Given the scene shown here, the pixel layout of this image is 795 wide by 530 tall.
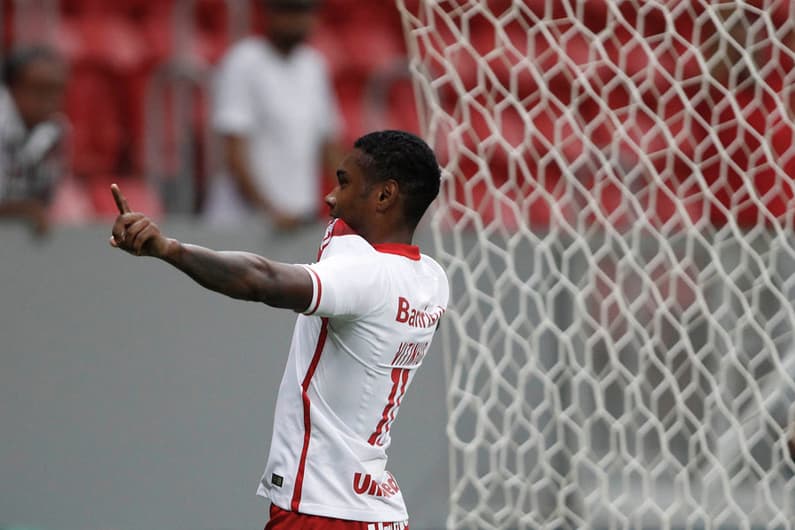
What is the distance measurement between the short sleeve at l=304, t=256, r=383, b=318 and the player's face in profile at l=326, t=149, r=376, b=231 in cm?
12

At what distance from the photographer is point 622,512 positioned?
4312 millimetres

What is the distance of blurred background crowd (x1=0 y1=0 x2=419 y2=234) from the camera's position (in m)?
4.45

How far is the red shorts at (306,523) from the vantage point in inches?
105

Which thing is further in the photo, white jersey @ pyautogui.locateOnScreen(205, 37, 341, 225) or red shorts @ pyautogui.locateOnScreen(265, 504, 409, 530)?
white jersey @ pyautogui.locateOnScreen(205, 37, 341, 225)

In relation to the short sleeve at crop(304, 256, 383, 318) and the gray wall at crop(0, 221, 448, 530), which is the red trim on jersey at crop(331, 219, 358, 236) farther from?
the gray wall at crop(0, 221, 448, 530)

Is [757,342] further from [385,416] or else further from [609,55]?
[385,416]

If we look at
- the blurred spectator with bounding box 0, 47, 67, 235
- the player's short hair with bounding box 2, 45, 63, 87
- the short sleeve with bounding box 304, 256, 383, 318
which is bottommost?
the short sleeve with bounding box 304, 256, 383, 318

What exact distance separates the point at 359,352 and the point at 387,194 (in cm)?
34

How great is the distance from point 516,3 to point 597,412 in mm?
1375

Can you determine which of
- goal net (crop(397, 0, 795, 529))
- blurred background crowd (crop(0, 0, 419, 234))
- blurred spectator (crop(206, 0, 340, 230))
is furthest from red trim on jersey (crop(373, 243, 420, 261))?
blurred spectator (crop(206, 0, 340, 230))

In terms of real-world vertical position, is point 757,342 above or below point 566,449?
above

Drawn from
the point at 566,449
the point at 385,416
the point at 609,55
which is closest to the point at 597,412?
the point at 566,449

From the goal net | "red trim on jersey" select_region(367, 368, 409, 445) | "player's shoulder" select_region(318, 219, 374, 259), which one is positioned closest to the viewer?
"player's shoulder" select_region(318, 219, 374, 259)

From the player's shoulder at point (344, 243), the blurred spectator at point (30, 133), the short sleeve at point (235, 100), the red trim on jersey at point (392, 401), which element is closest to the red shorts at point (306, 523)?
the red trim on jersey at point (392, 401)
